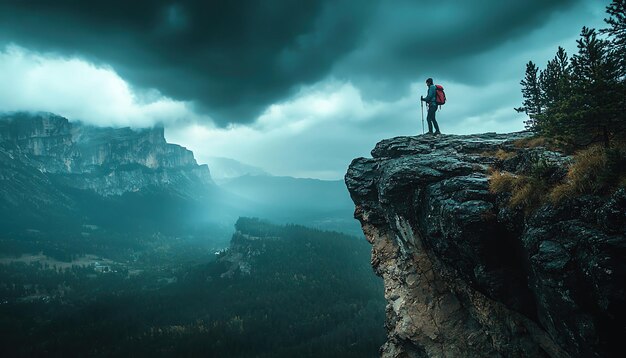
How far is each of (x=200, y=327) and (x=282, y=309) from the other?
49.9m

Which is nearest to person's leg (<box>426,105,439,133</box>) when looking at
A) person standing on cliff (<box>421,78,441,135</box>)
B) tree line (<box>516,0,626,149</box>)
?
person standing on cliff (<box>421,78,441,135</box>)

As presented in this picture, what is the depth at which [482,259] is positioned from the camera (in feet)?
51.3

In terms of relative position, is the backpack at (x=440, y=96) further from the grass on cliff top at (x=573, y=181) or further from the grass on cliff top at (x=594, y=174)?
the grass on cliff top at (x=594, y=174)

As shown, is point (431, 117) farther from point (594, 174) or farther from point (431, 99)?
point (594, 174)

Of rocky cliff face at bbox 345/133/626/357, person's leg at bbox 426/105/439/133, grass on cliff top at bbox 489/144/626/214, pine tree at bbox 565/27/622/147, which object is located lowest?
rocky cliff face at bbox 345/133/626/357

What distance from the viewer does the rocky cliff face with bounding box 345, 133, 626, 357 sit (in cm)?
1042

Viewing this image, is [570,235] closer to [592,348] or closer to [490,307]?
[592,348]

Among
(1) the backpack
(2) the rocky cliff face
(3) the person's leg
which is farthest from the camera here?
(3) the person's leg

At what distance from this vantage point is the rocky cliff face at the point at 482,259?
10422mm

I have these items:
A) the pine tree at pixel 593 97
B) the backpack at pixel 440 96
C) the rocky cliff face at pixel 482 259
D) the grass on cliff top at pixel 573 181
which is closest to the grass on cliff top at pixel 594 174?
the grass on cliff top at pixel 573 181

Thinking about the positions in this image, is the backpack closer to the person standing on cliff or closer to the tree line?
the person standing on cliff

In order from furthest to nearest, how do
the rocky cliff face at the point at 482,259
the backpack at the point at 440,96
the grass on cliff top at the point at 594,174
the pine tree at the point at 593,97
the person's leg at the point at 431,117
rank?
1. the person's leg at the point at 431,117
2. the backpack at the point at 440,96
3. the pine tree at the point at 593,97
4. the grass on cliff top at the point at 594,174
5. the rocky cliff face at the point at 482,259

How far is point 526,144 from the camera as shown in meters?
22.4

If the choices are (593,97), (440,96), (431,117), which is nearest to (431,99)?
(440,96)
